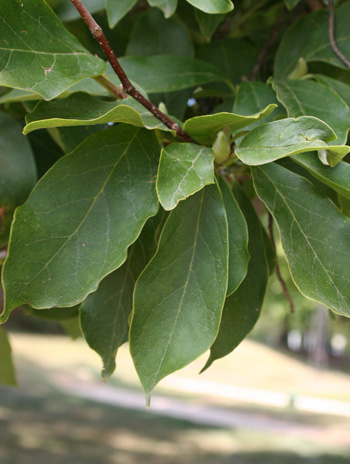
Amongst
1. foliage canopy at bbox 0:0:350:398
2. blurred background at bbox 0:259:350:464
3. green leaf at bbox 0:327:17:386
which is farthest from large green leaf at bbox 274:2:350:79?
blurred background at bbox 0:259:350:464

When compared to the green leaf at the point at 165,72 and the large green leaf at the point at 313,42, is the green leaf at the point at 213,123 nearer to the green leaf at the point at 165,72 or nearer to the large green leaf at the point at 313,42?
the green leaf at the point at 165,72

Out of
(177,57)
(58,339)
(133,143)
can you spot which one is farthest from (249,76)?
(58,339)

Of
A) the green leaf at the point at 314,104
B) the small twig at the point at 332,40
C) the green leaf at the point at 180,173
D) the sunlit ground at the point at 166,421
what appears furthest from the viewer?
the sunlit ground at the point at 166,421

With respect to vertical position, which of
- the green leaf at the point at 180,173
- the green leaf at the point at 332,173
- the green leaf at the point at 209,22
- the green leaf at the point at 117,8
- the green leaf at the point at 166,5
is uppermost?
the green leaf at the point at 166,5

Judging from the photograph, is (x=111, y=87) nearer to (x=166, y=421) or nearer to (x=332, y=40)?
(x=332, y=40)

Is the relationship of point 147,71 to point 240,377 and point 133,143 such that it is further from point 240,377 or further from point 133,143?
point 240,377

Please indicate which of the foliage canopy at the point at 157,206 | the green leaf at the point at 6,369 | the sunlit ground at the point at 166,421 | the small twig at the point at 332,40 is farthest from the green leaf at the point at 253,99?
the sunlit ground at the point at 166,421

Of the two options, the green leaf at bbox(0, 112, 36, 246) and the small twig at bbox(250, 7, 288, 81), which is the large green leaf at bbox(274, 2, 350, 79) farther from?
the green leaf at bbox(0, 112, 36, 246)

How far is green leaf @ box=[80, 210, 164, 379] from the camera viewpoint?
0.53m

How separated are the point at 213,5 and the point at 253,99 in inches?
5.7

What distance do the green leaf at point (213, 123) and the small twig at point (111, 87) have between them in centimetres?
7

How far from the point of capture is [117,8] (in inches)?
23.3

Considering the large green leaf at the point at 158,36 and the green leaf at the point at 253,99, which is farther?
the large green leaf at the point at 158,36

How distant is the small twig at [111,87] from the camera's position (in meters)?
0.47
